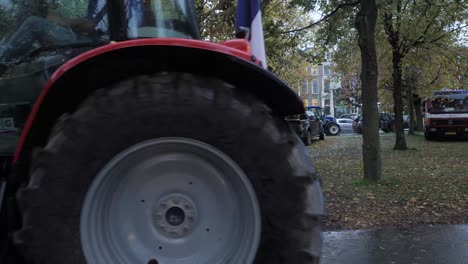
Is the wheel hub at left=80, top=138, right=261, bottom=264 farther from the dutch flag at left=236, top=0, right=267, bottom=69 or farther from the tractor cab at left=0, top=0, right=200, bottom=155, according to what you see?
the dutch flag at left=236, top=0, right=267, bottom=69

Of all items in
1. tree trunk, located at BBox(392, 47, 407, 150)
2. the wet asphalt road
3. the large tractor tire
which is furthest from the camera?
tree trunk, located at BBox(392, 47, 407, 150)

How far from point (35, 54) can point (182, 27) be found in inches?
35.2

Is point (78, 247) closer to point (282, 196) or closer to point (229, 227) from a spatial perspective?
point (229, 227)

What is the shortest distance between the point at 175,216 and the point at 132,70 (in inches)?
31.1

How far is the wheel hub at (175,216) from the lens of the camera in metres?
2.45

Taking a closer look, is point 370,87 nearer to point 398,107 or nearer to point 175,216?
point 175,216

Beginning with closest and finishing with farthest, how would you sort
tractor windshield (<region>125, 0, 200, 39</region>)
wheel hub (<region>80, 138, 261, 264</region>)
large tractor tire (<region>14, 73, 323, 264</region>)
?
large tractor tire (<region>14, 73, 323, 264</region>)
wheel hub (<region>80, 138, 261, 264</region>)
tractor windshield (<region>125, 0, 200, 39</region>)

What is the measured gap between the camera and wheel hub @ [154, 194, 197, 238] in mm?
2447

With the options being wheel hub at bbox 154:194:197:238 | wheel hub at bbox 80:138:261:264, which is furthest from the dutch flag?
wheel hub at bbox 154:194:197:238

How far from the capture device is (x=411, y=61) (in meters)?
17.5

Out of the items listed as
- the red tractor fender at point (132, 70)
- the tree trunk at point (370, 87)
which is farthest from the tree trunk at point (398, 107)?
the red tractor fender at point (132, 70)

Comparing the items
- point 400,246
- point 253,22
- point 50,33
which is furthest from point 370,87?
point 50,33

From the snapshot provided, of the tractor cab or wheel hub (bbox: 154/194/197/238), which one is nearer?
wheel hub (bbox: 154/194/197/238)

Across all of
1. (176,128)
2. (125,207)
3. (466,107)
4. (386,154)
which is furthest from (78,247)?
(466,107)
